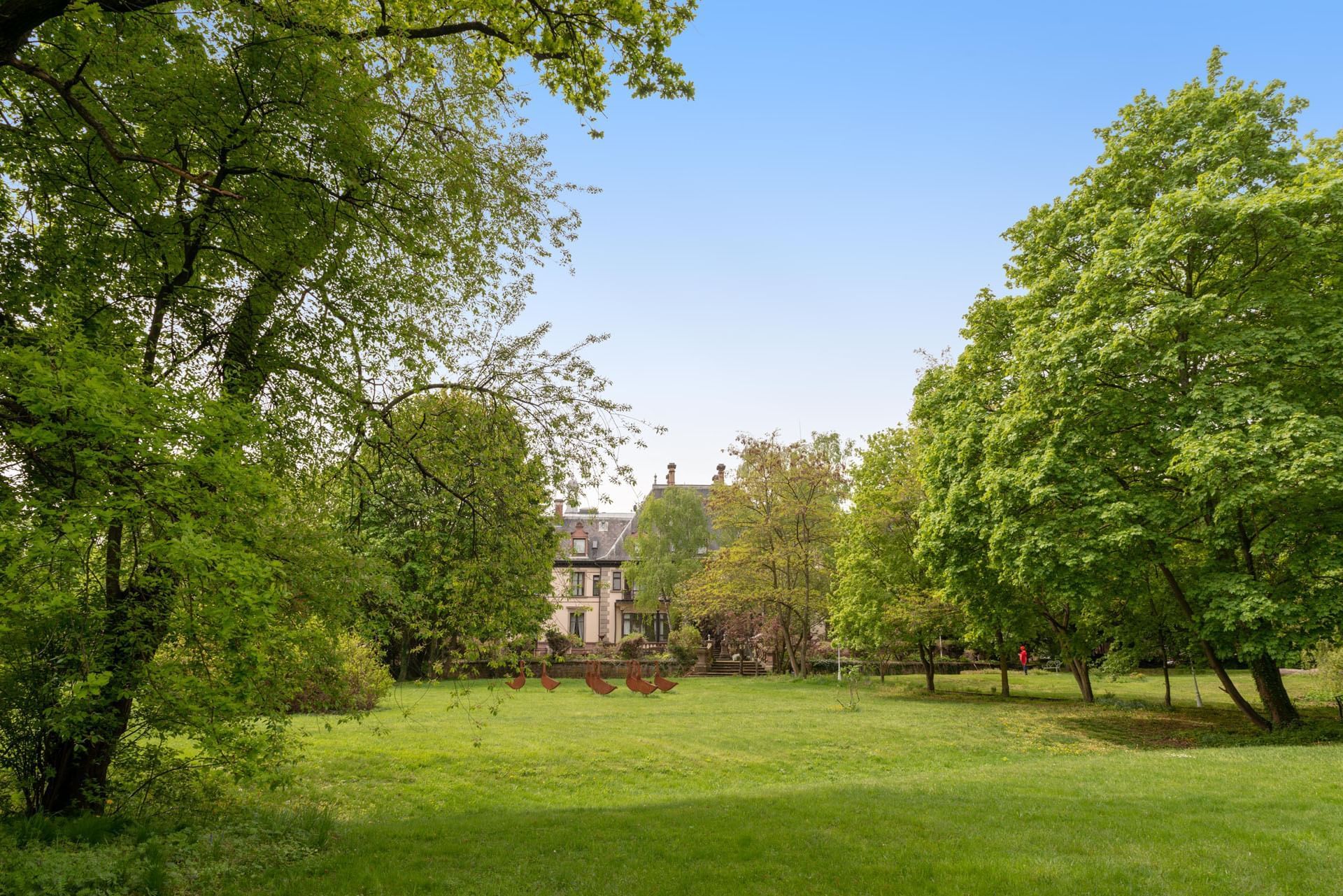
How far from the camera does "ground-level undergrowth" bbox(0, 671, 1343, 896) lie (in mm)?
6480

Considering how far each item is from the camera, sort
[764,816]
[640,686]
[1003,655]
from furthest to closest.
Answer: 1. [640,686]
2. [1003,655]
3. [764,816]

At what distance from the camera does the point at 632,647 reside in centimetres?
4478

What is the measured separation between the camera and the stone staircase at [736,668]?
43.6 meters

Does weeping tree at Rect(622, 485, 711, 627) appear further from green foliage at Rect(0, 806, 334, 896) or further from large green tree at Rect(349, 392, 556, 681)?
green foliage at Rect(0, 806, 334, 896)

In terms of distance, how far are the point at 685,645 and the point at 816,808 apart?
33.4m

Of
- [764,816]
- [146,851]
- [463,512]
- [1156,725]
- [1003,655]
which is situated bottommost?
[1156,725]

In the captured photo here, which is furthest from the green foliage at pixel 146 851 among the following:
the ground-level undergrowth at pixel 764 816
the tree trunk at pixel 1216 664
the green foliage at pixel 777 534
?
the green foliage at pixel 777 534

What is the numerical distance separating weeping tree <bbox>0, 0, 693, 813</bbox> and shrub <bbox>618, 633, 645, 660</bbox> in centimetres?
3623

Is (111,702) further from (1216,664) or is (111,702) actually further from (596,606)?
(596,606)

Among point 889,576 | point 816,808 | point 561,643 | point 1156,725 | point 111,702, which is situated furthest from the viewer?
point 561,643

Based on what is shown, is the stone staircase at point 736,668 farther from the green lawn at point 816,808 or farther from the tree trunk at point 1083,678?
the green lawn at point 816,808

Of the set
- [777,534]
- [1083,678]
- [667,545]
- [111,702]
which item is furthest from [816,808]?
[667,545]

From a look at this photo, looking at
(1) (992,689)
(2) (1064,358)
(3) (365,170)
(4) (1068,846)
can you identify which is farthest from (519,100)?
(1) (992,689)

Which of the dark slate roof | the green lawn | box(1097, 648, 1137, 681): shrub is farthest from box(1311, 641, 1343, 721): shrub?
the dark slate roof
